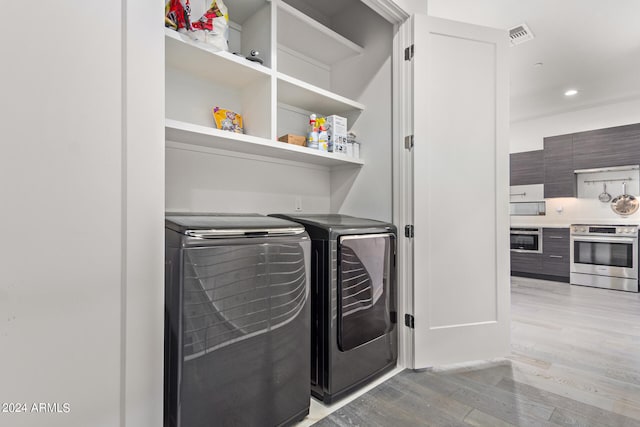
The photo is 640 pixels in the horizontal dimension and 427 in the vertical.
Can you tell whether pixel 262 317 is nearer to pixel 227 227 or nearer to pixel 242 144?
pixel 227 227

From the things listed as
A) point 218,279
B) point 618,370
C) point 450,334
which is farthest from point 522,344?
point 218,279

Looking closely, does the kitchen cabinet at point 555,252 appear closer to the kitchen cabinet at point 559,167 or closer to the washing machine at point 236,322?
the kitchen cabinet at point 559,167

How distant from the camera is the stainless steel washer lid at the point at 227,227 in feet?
3.74

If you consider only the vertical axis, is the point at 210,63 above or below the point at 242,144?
above

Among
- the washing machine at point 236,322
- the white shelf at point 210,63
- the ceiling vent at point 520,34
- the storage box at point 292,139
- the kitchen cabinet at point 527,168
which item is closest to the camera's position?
the washing machine at point 236,322

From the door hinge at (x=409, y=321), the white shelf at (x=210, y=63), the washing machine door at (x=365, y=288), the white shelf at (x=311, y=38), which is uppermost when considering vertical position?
the white shelf at (x=311, y=38)

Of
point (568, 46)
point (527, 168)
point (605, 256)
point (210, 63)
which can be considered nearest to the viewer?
point (210, 63)

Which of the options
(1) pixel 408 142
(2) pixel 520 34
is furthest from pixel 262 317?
(2) pixel 520 34

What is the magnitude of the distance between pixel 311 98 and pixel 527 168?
509 centimetres

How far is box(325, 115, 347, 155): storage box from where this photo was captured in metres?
2.12

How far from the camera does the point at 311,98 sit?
82.5 inches

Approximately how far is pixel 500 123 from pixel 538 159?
4120 millimetres

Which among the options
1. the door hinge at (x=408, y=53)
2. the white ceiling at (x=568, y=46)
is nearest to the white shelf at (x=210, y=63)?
the door hinge at (x=408, y=53)

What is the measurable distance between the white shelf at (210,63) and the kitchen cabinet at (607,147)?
540cm
